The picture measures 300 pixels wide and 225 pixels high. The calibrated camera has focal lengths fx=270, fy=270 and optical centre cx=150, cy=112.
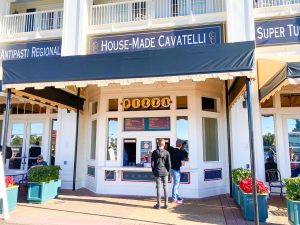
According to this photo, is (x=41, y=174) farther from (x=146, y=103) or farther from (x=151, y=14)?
(x=151, y=14)

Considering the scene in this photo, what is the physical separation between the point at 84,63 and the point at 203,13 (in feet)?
18.8

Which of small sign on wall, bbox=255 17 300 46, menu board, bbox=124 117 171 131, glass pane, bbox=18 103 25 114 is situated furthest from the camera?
glass pane, bbox=18 103 25 114

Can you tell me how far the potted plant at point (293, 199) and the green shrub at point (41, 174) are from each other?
6.50 m

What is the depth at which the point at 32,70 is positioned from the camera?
22.9 feet

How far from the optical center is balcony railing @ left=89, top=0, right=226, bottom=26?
10516 mm

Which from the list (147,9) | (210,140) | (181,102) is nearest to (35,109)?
(147,9)

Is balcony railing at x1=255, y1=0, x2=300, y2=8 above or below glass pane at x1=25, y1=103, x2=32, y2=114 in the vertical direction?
above

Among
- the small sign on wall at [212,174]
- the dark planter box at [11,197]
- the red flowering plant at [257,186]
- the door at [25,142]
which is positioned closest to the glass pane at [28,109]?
the door at [25,142]

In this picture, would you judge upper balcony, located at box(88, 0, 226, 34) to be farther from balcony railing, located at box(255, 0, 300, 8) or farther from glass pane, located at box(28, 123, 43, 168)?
glass pane, located at box(28, 123, 43, 168)

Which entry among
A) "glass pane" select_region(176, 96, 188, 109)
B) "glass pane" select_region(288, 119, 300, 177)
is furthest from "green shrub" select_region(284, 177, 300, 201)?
"glass pane" select_region(176, 96, 188, 109)

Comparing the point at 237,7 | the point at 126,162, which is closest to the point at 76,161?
the point at 126,162

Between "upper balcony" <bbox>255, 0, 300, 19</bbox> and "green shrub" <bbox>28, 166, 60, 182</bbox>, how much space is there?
28.2 ft

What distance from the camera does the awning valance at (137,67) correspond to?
19.2 ft

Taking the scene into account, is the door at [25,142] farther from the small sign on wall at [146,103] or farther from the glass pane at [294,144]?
the glass pane at [294,144]
